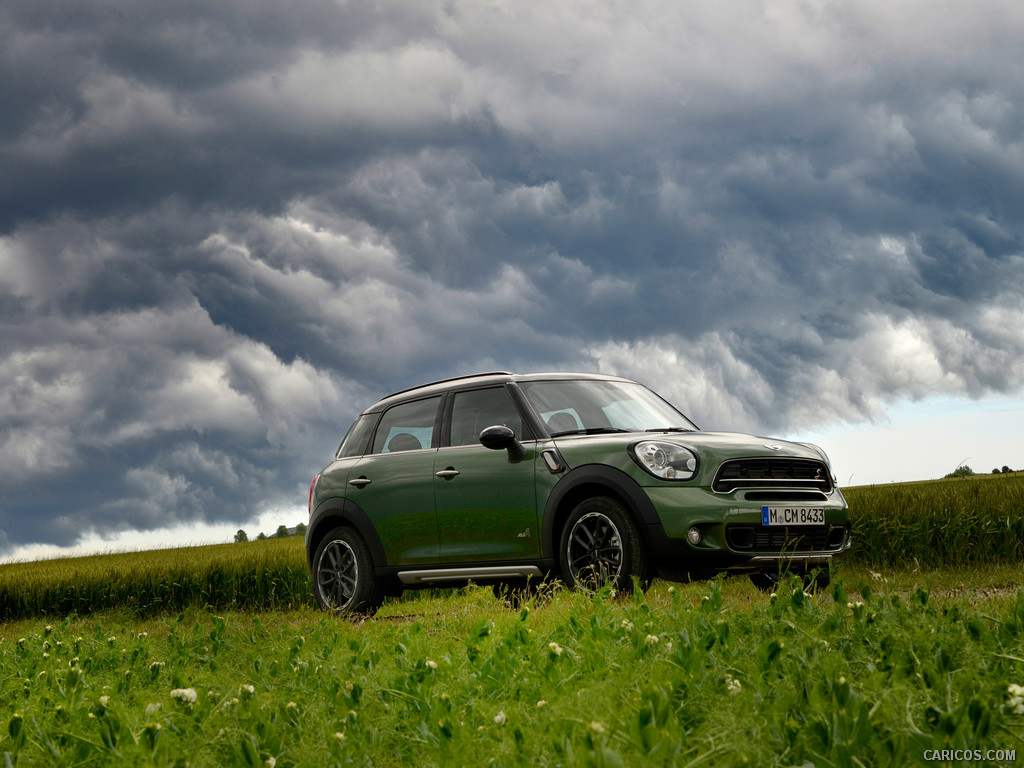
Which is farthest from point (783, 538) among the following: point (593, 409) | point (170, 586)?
point (170, 586)

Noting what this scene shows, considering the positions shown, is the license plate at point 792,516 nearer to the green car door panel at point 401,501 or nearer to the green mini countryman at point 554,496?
the green mini countryman at point 554,496

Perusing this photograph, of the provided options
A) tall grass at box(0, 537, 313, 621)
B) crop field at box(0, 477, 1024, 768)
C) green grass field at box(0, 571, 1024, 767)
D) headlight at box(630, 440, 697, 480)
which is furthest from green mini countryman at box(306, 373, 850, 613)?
tall grass at box(0, 537, 313, 621)

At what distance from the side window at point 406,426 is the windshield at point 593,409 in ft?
4.01

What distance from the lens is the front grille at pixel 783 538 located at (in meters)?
6.66

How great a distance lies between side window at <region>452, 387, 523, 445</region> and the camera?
802 centimetres

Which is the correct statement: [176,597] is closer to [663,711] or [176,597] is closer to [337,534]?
[337,534]

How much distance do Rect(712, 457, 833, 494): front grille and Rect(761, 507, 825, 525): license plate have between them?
0.22 m

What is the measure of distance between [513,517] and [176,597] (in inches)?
395

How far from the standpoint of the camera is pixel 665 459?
6793 mm

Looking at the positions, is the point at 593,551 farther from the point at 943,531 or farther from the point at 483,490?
the point at 943,531

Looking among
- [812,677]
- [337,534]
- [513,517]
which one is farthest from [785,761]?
[337,534]

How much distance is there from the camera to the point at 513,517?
7562 millimetres

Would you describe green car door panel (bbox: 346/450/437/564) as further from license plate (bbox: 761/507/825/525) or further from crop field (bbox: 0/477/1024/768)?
license plate (bbox: 761/507/825/525)

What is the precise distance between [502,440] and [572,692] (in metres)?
4.07
